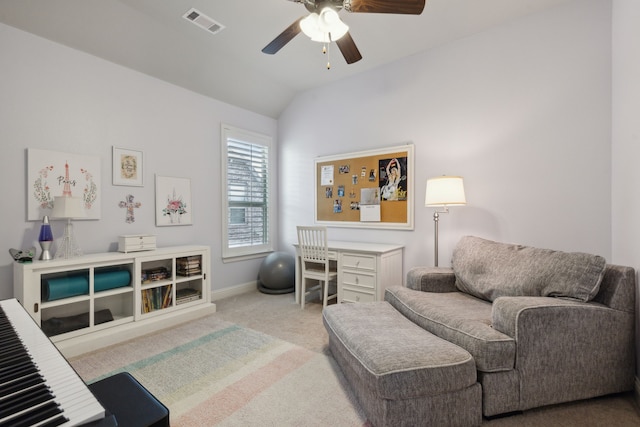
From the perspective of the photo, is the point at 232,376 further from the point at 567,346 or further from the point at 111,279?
the point at 567,346

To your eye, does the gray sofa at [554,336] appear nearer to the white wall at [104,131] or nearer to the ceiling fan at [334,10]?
the ceiling fan at [334,10]

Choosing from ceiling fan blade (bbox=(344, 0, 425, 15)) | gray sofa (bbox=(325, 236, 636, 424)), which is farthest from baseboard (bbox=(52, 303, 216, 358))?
ceiling fan blade (bbox=(344, 0, 425, 15))

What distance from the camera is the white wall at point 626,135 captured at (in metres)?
1.78

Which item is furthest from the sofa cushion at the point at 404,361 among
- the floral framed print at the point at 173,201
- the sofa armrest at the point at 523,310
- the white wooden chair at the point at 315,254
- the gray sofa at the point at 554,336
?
the floral framed print at the point at 173,201

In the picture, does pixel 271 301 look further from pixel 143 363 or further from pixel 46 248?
pixel 46 248

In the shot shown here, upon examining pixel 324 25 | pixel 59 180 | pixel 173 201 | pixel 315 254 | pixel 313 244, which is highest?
pixel 324 25

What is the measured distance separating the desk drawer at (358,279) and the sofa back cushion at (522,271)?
0.79 m

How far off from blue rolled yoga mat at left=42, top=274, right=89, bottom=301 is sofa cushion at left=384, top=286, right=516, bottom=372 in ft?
8.17

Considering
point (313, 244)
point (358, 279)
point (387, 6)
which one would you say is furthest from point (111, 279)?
point (387, 6)

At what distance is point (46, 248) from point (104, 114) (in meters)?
1.31

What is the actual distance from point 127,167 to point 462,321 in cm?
323

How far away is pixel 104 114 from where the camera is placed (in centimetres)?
278

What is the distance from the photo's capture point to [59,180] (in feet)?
8.18

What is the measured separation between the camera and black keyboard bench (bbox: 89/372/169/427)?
3.02 ft
